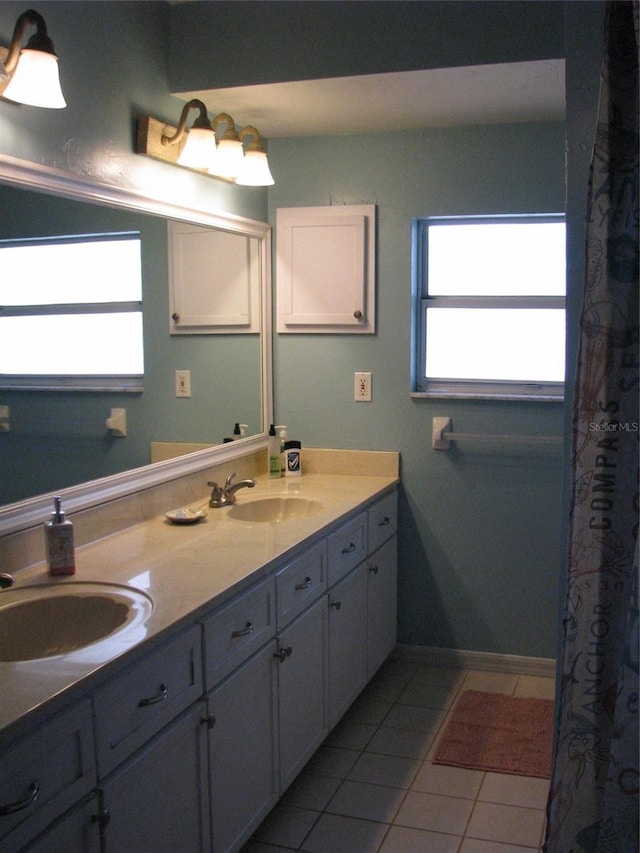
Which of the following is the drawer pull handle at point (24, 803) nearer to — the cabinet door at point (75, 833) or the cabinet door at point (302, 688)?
the cabinet door at point (75, 833)

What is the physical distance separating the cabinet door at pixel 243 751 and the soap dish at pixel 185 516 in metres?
0.52

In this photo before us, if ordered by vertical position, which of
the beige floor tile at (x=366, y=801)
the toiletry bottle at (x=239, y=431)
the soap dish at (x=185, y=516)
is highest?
the toiletry bottle at (x=239, y=431)

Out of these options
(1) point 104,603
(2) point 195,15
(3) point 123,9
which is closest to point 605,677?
(1) point 104,603

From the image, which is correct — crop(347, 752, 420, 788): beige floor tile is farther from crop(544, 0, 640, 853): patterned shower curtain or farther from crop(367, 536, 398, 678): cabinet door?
crop(544, 0, 640, 853): patterned shower curtain

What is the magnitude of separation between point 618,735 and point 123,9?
7.63ft

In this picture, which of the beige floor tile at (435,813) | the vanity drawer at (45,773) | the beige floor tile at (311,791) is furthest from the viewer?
the beige floor tile at (311,791)

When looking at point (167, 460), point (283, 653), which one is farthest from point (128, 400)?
point (283, 653)

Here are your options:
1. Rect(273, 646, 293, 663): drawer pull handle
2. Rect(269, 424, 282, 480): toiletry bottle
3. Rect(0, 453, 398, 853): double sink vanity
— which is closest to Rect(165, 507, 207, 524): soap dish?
Rect(0, 453, 398, 853): double sink vanity

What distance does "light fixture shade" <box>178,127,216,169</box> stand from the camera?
8.48 ft

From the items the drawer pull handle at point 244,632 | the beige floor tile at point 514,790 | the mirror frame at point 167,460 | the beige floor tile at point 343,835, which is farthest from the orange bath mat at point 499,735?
the mirror frame at point 167,460

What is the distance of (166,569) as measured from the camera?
2061 mm

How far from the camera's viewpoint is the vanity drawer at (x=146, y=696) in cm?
150

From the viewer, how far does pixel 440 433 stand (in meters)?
3.34

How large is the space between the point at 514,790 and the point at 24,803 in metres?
1.75
